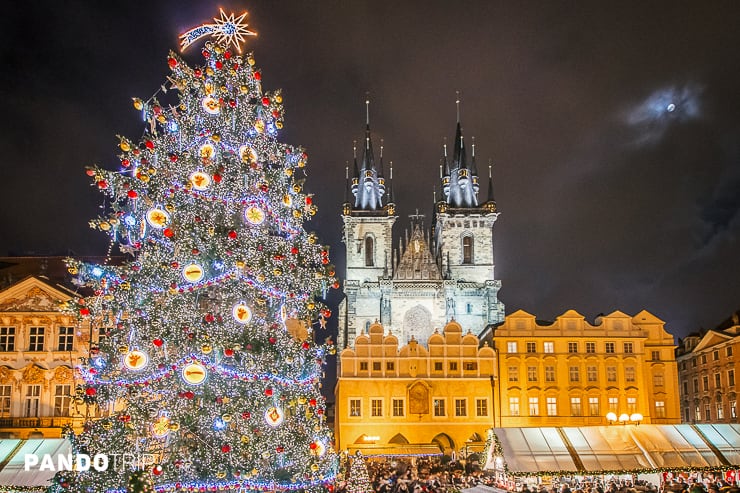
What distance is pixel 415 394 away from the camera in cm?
4362

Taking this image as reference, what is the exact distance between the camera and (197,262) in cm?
1600

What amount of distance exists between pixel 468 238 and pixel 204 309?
49.0 meters

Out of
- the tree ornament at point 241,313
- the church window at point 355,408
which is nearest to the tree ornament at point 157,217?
the tree ornament at point 241,313

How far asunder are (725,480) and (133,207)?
69.9 ft

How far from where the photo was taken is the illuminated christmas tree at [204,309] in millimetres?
15898

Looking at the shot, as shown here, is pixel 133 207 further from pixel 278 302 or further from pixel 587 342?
pixel 587 342

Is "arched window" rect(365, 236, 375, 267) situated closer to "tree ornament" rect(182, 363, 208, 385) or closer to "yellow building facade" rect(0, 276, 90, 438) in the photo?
"yellow building facade" rect(0, 276, 90, 438)

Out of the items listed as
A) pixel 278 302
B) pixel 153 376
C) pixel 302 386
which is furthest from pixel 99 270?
pixel 302 386

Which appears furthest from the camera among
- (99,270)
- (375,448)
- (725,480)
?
(375,448)

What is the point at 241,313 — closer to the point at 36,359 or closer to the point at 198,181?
the point at 198,181

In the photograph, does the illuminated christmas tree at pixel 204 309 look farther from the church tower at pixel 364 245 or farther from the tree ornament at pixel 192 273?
the church tower at pixel 364 245

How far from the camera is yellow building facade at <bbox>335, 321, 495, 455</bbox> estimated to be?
141ft

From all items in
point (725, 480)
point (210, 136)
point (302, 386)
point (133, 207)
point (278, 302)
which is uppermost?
point (210, 136)

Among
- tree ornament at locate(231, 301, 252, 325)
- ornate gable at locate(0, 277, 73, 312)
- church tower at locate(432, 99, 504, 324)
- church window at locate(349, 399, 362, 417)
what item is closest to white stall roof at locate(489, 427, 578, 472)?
tree ornament at locate(231, 301, 252, 325)
